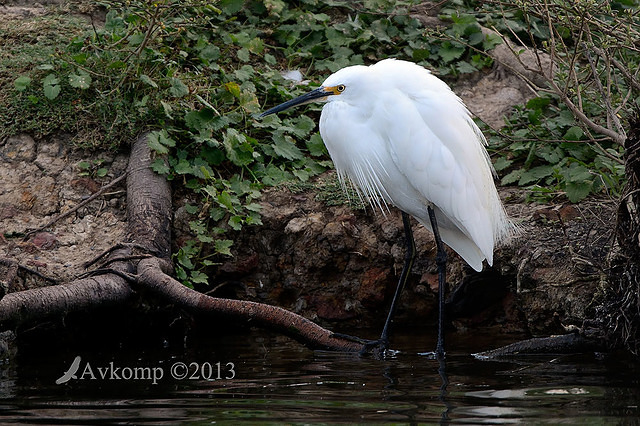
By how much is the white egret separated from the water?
62 cm

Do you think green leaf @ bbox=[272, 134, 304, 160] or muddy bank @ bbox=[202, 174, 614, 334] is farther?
green leaf @ bbox=[272, 134, 304, 160]

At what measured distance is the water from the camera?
3.41 m

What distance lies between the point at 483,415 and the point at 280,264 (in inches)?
118

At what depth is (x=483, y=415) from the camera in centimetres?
337

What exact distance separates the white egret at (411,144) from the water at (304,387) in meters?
0.62

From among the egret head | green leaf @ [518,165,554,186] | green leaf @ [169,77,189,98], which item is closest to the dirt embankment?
green leaf @ [518,165,554,186]

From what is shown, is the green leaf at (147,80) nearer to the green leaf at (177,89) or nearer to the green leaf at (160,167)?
the green leaf at (177,89)

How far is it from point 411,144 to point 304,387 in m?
1.81

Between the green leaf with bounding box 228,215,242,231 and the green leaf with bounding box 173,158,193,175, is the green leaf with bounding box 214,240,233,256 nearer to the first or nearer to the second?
the green leaf with bounding box 228,215,242,231

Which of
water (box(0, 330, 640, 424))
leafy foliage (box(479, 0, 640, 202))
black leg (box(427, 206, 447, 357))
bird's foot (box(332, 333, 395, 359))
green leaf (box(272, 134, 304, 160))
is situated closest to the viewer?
water (box(0, 330, 640, 424))

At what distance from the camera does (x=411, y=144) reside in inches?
202

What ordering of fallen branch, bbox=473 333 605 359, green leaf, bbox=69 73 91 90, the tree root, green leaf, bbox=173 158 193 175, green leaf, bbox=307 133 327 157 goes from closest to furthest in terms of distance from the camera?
fallen branch, bbox=473 333 605 359 < the tree root < green leaf, bbox=173 158 193 175 < green leaf, bbox=69 73 91 90 < green leaf, bbox=307 133 327 157

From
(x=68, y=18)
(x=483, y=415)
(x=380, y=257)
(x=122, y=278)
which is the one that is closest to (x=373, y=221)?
(x=380, y=257)

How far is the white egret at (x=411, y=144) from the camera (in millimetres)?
5129
